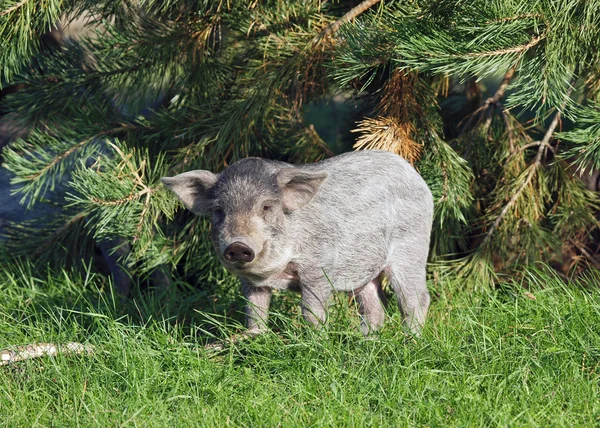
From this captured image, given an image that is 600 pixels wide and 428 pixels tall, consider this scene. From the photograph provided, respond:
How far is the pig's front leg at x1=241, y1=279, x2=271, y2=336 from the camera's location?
396cm

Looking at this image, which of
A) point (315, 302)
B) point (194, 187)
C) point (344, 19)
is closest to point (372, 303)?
point (315, 302)

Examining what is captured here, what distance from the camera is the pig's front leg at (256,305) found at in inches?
156

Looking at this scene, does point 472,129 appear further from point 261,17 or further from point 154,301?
point 154,301

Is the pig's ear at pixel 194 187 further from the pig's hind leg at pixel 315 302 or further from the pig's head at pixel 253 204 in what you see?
the pig's hind leg at pixel 315 302

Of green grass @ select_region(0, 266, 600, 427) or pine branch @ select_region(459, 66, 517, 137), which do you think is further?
pine branch @ select_region(459, 66, 517, 137)

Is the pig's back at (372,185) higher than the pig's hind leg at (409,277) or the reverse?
higher

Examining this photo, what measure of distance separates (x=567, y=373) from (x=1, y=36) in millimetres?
3252

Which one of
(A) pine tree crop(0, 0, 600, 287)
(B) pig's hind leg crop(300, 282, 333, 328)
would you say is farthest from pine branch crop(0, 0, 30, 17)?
(B) pig's hind leg crop(300, 282, 333, 328)

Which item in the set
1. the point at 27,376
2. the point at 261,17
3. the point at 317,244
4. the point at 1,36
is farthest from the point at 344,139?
the point at 27,376

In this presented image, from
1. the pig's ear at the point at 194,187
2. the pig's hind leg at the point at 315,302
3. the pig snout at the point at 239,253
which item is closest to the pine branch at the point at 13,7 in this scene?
Result: the pig's ear at the point at 194,187

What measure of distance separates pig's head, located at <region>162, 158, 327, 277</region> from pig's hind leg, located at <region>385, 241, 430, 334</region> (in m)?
0.63

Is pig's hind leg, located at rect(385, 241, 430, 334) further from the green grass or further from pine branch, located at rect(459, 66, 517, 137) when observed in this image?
pine branch, located at rect(459, 66, 517, 137)

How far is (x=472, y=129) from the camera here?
5.10 meters

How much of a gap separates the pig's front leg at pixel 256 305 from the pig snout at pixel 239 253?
431mm
